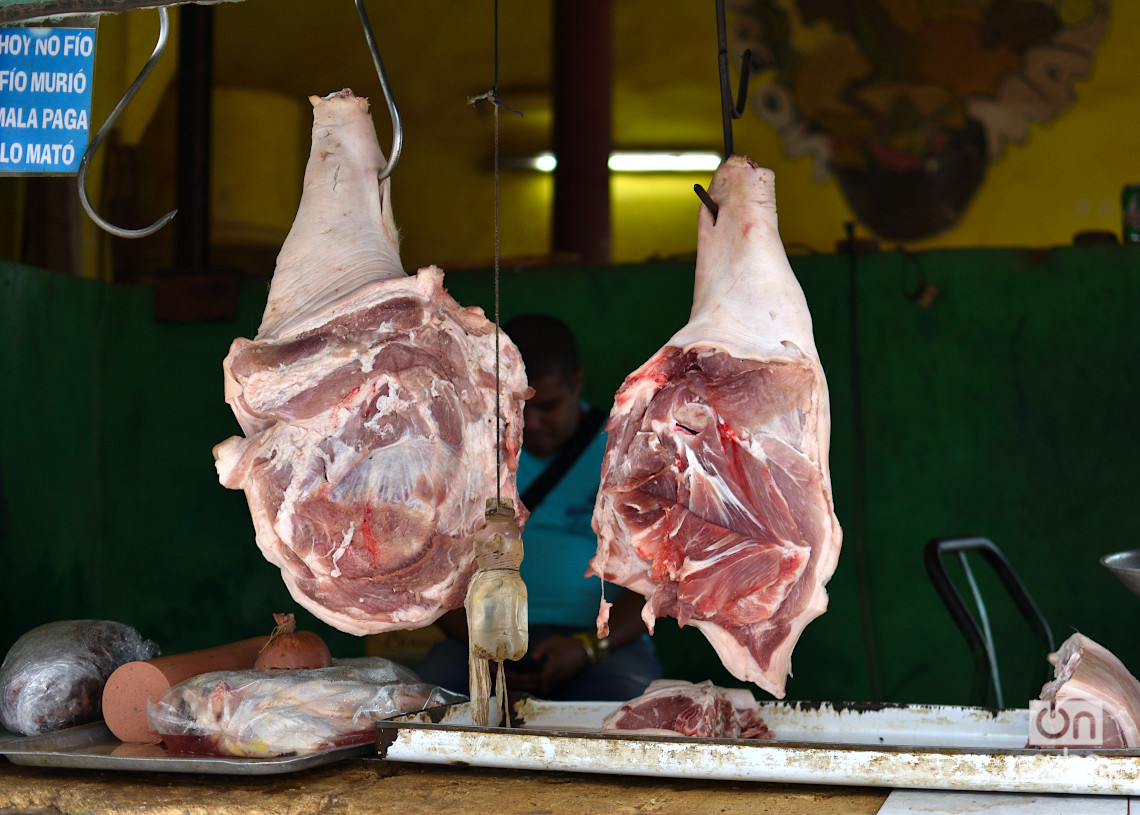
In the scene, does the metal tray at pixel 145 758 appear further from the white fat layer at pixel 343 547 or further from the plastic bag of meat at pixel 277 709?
the white fat layer at pixel 343 547

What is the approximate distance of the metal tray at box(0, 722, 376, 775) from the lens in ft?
6.36

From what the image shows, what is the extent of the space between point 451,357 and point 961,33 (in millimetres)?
3006

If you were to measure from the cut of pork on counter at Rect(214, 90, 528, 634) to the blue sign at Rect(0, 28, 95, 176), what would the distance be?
58 centimetres

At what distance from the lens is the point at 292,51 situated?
476cm

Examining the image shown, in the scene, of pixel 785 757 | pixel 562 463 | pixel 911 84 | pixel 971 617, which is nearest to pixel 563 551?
pixel 562 463

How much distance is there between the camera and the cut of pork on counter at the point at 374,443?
213cm

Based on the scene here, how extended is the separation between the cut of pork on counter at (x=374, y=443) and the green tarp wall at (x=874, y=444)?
1977mm

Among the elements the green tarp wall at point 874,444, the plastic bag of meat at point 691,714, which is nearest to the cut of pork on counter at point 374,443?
the plastic bag of meat at point 691,714

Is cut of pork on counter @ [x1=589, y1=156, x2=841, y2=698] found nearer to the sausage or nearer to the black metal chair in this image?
the sausage

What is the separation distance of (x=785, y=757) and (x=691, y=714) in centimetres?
37

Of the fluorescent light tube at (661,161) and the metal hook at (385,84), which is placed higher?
the fluorescent light tube at (661,161)

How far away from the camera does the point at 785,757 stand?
1.80 m

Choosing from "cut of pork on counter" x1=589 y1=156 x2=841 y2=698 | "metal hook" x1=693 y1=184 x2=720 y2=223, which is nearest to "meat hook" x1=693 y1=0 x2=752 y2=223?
"metal hook" x1=693 y1=184 x2=720 y2=223

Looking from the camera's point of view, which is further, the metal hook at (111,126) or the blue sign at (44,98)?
the blue sign at (44,98)
